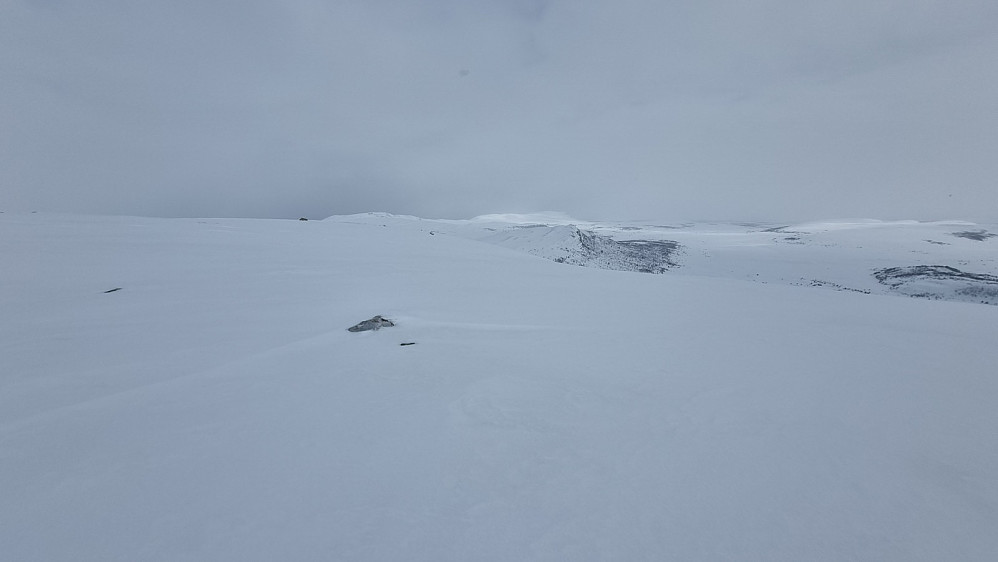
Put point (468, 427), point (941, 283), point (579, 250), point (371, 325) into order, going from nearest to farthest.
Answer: point (468, 427) → point (371, 325) → point (941, 283) → point (579, 250)

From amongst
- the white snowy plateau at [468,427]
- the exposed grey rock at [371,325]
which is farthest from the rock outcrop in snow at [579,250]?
the exposed grey rock at [371,325]

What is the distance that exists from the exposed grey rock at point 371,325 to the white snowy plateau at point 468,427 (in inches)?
6.4

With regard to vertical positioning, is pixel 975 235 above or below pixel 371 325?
above

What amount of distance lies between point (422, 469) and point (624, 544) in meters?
1.44

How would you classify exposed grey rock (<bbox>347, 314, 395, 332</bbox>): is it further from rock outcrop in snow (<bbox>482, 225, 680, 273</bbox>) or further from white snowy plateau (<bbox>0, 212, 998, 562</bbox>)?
rock outcrop in snow (<bbox>482, 225, 680, 273</bbox>)

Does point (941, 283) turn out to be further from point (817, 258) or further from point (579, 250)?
point (579, 250)

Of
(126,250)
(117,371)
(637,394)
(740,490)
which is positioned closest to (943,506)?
(740,490)

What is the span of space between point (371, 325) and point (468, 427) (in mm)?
3151

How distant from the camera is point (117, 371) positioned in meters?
4.24

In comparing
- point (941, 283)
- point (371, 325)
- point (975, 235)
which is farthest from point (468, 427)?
point (975, 235)

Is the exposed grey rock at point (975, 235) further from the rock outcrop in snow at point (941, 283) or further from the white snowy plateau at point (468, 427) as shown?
the white snowy plateau at point (468, 427)

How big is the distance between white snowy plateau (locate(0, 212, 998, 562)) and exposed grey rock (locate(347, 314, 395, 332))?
16 cm

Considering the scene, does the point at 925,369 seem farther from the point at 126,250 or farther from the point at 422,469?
the point at 126,250

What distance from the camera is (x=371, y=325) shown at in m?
5.90
